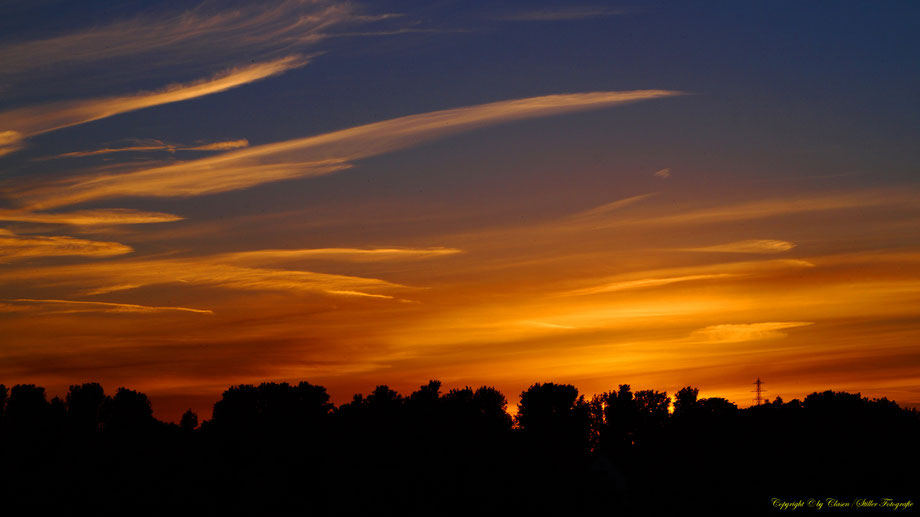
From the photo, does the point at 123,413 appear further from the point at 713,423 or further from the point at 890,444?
the point at 890,444

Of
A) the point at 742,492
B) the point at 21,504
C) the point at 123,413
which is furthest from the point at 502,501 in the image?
the point at 123,413

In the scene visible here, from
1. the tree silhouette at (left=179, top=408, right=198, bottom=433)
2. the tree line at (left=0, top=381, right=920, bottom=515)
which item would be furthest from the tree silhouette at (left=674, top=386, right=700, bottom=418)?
the tree silhouette at (left=179, top=408, right=198, bottom=433)

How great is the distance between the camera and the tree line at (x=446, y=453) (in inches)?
4193

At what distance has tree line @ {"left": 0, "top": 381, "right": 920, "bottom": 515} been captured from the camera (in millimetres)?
106500

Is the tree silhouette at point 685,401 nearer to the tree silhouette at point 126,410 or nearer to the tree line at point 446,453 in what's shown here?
the tree line at point 446,453

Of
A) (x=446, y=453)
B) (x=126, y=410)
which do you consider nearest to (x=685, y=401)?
(x=446, y=453)

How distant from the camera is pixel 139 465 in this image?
112938 mm

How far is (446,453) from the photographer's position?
125 meters

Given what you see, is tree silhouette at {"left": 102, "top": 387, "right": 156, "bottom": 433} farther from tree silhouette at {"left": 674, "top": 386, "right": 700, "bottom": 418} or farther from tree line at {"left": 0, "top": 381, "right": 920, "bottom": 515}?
tree silhouette at {"left": 674, "top": 386, "right": 700, "bottom": 418}

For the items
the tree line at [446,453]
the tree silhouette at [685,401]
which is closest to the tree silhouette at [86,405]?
the tree line at [446,453]

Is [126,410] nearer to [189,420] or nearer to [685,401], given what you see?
[189,420]

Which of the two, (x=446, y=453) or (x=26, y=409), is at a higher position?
(x=26, y=409)

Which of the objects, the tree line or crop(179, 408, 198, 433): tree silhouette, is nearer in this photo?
the tree line

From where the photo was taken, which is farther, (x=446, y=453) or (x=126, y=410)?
(x=126, y=410)
